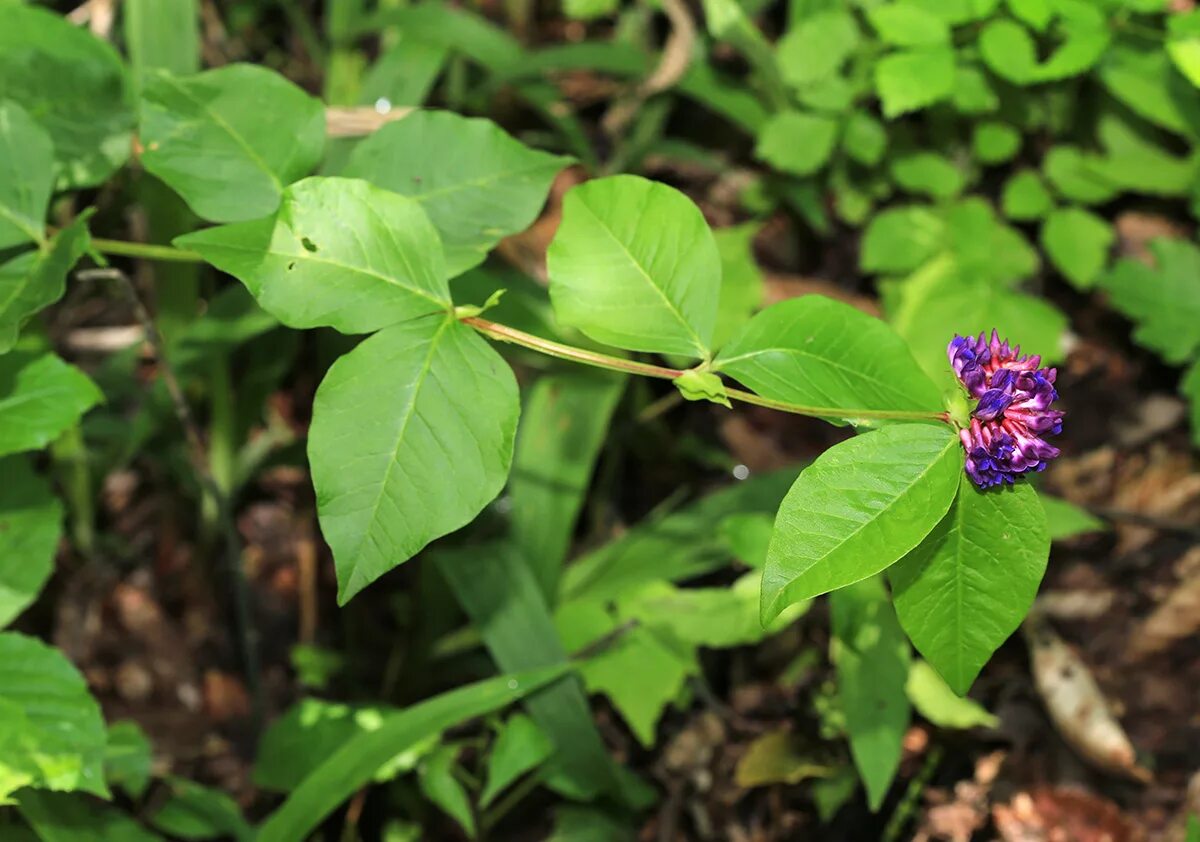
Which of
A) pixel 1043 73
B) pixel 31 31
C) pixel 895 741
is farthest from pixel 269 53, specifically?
pixel 895 741

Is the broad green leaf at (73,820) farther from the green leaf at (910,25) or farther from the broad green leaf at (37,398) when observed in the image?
the green leaf at (910,25)

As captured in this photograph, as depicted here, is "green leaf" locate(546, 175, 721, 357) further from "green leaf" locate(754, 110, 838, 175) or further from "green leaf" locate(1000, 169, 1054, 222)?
"green leaf" locate(1000, 169, 1054, 222)

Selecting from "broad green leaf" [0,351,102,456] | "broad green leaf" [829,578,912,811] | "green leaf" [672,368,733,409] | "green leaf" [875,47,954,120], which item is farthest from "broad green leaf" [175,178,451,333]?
"green leaf" [875,47,954,120]

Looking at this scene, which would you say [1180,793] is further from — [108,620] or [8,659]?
[108,620]

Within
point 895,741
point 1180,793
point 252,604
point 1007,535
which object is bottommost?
point 252,604

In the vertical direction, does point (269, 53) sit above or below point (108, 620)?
above

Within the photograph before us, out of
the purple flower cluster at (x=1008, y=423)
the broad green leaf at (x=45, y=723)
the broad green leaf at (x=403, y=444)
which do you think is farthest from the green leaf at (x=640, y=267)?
the broad green leaf at (x=45, y=723)

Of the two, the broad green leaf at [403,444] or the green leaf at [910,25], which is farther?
the green leaf at [910,25]
